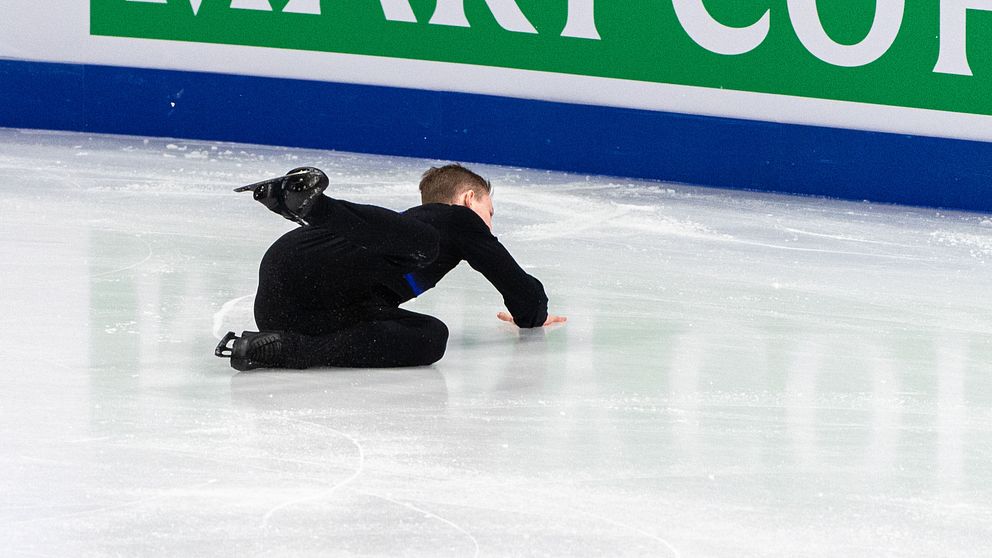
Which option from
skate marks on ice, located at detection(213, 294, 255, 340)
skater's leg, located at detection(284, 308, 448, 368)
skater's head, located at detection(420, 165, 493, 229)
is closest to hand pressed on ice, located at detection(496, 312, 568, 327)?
skater's head, located at detection(420, 165, 493, 229)

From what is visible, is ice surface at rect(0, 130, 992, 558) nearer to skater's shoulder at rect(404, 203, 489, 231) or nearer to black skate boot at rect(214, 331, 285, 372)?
black skate boot at rect(214, 331, 285, 372)

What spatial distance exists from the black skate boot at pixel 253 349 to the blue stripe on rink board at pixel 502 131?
3.77m

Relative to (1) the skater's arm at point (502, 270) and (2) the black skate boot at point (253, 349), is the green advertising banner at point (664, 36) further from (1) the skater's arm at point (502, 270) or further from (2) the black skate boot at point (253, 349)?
(2) the black skate boot at point (253, 349)

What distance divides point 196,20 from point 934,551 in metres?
5.88

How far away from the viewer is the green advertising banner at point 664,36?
6.48m

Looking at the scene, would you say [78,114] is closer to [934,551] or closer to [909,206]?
[909,206]

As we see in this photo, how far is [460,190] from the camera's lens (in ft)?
13.0

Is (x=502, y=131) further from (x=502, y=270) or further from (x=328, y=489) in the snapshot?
(x=328, y=489)

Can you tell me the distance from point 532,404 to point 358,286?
0.54m

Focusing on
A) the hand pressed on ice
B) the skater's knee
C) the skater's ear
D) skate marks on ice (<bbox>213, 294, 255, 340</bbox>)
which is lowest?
skate marks on ice (<bbox>213, 294, 255, 340</bbox>)

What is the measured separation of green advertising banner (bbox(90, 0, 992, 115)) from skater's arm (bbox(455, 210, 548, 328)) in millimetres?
3037

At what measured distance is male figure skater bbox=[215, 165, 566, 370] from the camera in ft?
11.7

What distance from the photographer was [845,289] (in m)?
4.95

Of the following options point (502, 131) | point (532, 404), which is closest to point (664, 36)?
point (502, 131)
